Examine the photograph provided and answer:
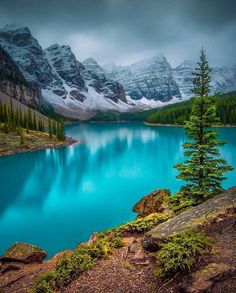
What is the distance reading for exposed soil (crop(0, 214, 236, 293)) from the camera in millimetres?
9297

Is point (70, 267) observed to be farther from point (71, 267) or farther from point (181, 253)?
point (181, 253)

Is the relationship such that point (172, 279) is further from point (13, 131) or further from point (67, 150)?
point (13, 131)

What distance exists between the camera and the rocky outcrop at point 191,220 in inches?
482

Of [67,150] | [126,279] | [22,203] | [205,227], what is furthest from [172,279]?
[67,150]

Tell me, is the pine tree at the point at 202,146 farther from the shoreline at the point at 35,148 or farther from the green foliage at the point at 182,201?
the shoreline at the point at 35,148

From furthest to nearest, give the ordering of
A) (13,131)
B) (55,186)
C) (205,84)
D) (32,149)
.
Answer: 1. (13,131)
2. (32,149)
3. (55,186)
4. (205,84)

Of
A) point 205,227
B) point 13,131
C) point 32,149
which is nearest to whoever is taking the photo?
point 205,227

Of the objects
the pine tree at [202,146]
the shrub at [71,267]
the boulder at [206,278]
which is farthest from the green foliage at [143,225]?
the boulder at [206,278]

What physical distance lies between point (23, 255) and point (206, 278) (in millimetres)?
12149

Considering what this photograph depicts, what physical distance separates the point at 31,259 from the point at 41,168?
57.9 m

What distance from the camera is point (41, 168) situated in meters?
73.2

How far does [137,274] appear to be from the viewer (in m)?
10.6

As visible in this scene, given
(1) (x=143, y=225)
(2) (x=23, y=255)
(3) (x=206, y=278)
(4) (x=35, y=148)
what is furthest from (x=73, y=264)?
(4) (x=35, y=148)

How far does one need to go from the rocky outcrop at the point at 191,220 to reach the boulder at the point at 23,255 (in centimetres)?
807
